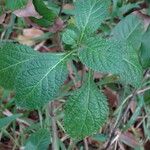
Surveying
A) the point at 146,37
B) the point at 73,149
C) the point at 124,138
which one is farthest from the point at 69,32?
the point at 124,138

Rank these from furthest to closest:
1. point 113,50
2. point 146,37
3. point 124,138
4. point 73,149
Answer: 1. point 124,138
2. point 73,149
3. point 146,37
4. point 113,50

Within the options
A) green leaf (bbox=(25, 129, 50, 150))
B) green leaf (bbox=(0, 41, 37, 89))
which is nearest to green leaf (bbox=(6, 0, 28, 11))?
green leaf (bbox=(0, 41, 37, 89))

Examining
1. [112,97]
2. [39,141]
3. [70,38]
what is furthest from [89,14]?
[112,97]

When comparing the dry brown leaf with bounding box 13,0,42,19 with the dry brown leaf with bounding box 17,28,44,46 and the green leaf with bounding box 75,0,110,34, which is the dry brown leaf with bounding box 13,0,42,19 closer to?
the green leaf with bounding box 75,0,110,34

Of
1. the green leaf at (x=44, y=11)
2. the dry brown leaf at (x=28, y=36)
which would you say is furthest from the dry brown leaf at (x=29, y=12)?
the dry brown leaf at (x=28, y=36)

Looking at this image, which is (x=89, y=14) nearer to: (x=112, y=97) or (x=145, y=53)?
(x=145, y=53)

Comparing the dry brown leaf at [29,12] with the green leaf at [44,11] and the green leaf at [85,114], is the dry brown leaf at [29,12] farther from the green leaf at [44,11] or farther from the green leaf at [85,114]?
the green leaf at [85,114]

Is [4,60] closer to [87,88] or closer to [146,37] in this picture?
[87,88]
